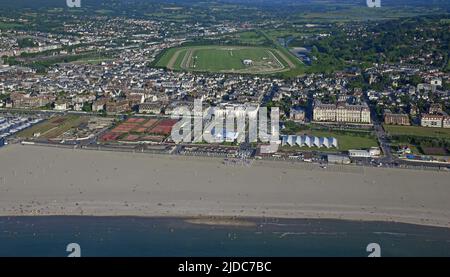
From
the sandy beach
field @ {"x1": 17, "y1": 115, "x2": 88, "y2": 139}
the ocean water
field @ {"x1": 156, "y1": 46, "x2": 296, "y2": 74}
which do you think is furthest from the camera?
field @ {"x1": 156, "y1": 46, "x2": 296, "y2": 74}

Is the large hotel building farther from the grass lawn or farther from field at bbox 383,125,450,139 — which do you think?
the grass lawn

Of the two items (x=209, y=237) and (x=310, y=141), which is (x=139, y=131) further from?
(x=209, y=237)
